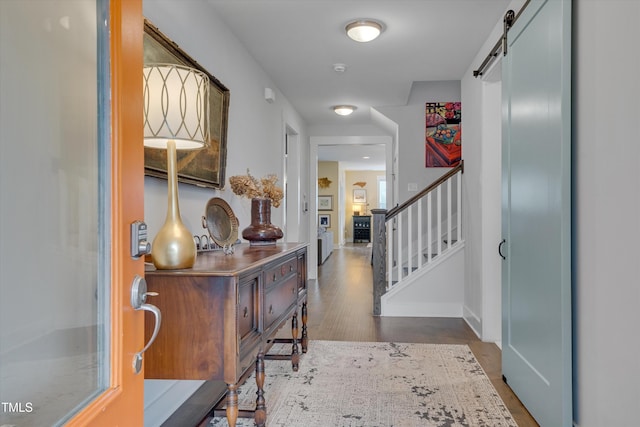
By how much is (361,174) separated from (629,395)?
14.2 meters

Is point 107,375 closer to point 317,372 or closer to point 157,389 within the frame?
point 157,389

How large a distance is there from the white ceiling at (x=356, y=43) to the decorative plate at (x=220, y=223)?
146cm

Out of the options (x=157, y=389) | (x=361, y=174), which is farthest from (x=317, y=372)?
(x=361, y=174)

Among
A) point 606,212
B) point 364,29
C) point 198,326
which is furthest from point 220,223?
point 364,29

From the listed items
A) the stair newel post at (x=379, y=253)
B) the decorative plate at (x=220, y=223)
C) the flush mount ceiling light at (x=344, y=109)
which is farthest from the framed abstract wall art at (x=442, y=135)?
the decorative plate at (x=220, y=223)

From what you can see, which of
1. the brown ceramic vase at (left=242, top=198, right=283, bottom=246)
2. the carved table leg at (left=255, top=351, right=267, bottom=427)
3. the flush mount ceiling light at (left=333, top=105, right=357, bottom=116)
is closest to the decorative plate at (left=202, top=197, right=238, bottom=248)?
the brown ceramic vase at (left=242, top=198, right=283, bottom=246)

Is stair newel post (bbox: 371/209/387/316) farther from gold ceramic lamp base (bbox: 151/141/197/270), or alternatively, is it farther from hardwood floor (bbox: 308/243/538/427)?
gold ceramic lamp base (bbox: 151/141/197/270)

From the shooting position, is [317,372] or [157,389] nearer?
[157,389]

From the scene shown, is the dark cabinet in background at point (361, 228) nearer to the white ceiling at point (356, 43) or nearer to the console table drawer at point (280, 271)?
the white ceiling at point (356, 43)

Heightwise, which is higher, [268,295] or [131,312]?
[131,312]

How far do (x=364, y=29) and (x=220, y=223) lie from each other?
187cm

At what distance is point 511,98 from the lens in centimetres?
250

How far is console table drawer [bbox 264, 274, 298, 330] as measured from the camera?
6.32 feet

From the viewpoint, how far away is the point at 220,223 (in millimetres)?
2170
